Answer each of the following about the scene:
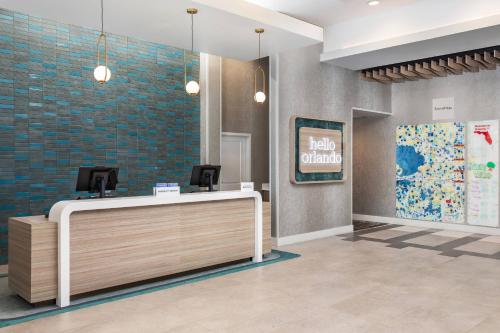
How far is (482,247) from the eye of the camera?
23.4 feet

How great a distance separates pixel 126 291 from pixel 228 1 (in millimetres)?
3655

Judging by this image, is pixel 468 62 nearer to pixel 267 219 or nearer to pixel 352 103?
pixel 352 103

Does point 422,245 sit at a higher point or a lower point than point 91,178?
lower

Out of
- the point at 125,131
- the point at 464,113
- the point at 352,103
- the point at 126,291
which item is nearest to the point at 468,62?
the point at 464,113

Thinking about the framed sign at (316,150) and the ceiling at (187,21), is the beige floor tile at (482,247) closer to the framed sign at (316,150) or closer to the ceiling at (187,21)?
the framed sign at (316,150)

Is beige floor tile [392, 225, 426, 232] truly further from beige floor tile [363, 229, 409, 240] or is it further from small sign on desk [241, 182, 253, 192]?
small sign on desk [241, 182, 253, 192]

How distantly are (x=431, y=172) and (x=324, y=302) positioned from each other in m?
5.96

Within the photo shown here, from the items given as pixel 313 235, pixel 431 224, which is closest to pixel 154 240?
pixel 313 235

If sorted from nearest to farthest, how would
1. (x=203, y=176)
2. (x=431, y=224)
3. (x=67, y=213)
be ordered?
(x=67, y=213) < (x=203, y=176) < (x=431, y=224)

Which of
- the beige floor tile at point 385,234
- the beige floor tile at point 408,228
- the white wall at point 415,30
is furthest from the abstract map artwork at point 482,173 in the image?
the white wall at point 415,30

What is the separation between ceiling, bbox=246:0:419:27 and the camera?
6523 mm

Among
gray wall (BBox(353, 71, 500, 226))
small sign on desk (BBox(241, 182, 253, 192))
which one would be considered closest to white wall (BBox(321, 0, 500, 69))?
gray wall (BBox(353, 71, 500, 226))

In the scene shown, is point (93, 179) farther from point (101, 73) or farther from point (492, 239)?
point (492, 239)

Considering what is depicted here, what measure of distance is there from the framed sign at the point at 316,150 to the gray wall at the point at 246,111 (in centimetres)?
118
